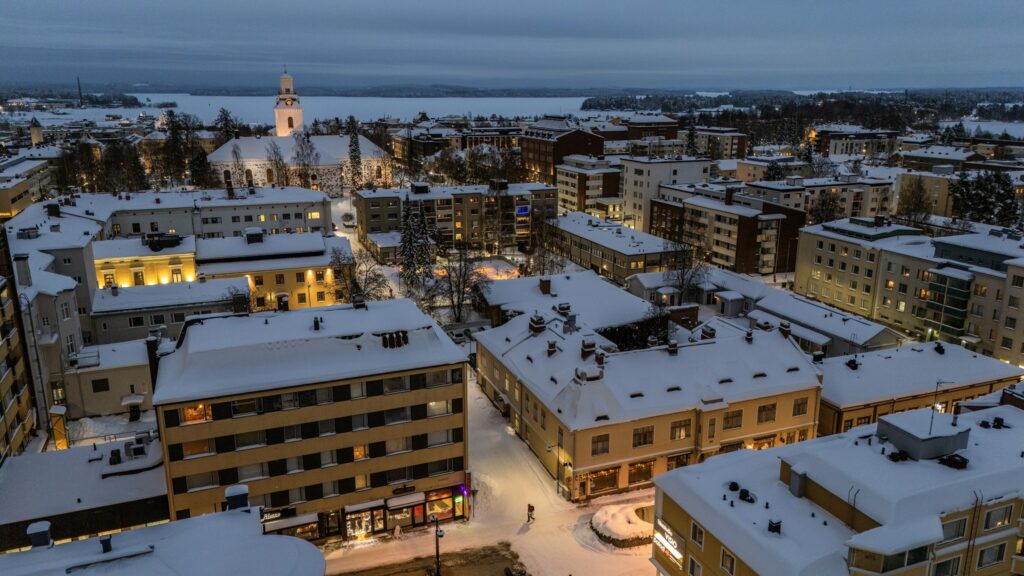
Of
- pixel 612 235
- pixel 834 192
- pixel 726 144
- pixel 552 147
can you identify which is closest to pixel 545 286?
pixel 612 235

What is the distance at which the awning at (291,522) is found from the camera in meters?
31.9

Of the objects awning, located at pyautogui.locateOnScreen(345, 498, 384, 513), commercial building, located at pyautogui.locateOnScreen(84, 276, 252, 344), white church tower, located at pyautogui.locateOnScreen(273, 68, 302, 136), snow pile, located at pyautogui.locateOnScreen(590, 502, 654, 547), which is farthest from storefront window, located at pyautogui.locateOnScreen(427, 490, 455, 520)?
white church tower, located at pyautogui.locateOnScreen(273, 68, 302, 136)

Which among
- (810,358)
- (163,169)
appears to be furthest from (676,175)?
(163,169)

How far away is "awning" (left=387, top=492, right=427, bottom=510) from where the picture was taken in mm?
33781

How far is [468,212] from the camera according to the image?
95.3m

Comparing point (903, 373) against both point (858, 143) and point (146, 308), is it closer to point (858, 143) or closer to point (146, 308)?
point (146, 308)

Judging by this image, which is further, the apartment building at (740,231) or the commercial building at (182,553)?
the apartment building at (740,231)

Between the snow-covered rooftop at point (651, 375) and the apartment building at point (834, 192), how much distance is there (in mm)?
56867

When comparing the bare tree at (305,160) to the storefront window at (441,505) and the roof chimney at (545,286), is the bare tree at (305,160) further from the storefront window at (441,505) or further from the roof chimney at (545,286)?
the storefront window at (441,505)

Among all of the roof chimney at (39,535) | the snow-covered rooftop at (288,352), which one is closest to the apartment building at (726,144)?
the snow-covered rooftop at (288,352)

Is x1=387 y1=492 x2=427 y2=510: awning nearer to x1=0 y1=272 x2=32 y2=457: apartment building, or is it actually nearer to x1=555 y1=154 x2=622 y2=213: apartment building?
x1=0 y1=272 x2=32 y2=457: apartment building

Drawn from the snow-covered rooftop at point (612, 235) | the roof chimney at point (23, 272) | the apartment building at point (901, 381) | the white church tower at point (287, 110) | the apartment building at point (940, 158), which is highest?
the white church tower at point (287, 110)

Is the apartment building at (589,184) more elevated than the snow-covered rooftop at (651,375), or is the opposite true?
the apartment building at (589,184)

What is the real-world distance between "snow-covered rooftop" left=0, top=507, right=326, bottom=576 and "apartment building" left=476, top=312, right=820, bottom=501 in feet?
61.1
